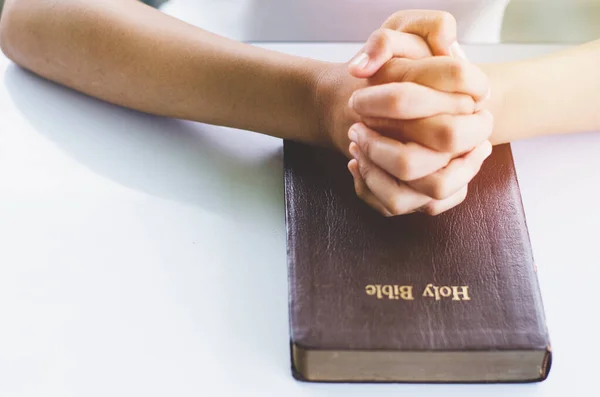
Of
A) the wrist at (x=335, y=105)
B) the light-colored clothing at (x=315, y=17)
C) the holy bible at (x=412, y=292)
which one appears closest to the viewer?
the holy bible at (x=412, y=292)

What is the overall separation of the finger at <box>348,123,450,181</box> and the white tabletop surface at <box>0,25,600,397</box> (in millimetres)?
122

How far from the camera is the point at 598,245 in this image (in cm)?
61

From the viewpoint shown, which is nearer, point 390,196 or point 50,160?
point 390,196

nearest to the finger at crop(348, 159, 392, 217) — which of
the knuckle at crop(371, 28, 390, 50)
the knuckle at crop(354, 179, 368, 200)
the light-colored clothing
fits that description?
the knuckle at crop(354, 179, 368, 200)

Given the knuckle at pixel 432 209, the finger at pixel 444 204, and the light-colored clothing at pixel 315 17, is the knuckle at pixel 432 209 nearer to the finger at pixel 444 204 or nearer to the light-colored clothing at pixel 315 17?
the finger at pixel 444 204

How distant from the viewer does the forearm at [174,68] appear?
67cm

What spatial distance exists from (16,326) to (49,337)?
34mm

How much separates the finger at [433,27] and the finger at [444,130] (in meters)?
0.08

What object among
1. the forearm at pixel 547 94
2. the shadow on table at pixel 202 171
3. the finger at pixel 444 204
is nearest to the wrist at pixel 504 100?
the forearm at pixel 547 94

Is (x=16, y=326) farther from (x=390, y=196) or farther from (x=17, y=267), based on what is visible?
(x=390, y=196)

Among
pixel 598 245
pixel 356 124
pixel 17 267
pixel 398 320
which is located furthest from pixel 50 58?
pixel 598 245

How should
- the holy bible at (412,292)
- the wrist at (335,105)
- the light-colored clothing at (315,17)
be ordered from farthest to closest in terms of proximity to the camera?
the light-colored clothing at (315,17), the wrist at (335,105), the holy bible at (412,292)

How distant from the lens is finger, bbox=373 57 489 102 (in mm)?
540

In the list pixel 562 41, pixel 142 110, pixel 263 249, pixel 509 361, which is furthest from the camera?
pixel 562 41
